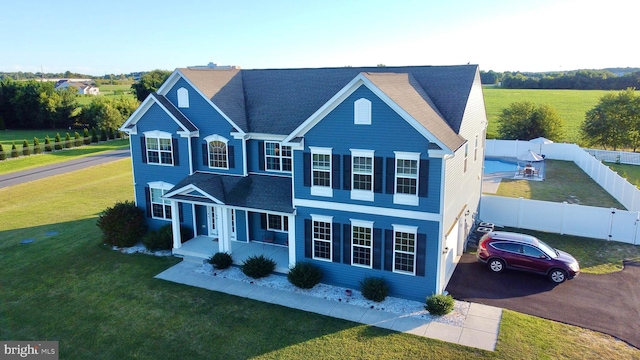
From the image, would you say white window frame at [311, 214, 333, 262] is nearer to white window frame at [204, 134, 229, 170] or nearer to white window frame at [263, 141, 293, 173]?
white window frame at [263, 141, 293, 173]

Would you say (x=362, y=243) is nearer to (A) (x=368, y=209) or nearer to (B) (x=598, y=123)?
(A) (x=368, y=209)

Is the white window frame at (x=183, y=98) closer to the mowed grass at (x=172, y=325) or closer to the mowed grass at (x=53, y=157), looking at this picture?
the mowed grass at (x=172, y=325)

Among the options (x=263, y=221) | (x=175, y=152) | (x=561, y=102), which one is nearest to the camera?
(x=263, y=221)

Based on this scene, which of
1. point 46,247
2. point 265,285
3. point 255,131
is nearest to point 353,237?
point 265,285

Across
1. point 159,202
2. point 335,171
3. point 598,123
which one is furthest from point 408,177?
point 598,123

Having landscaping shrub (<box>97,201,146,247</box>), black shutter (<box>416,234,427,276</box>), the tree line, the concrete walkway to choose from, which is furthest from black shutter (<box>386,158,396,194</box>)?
the tree line

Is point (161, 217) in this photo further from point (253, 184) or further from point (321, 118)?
point (321, 118)

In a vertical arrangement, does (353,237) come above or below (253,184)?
below
